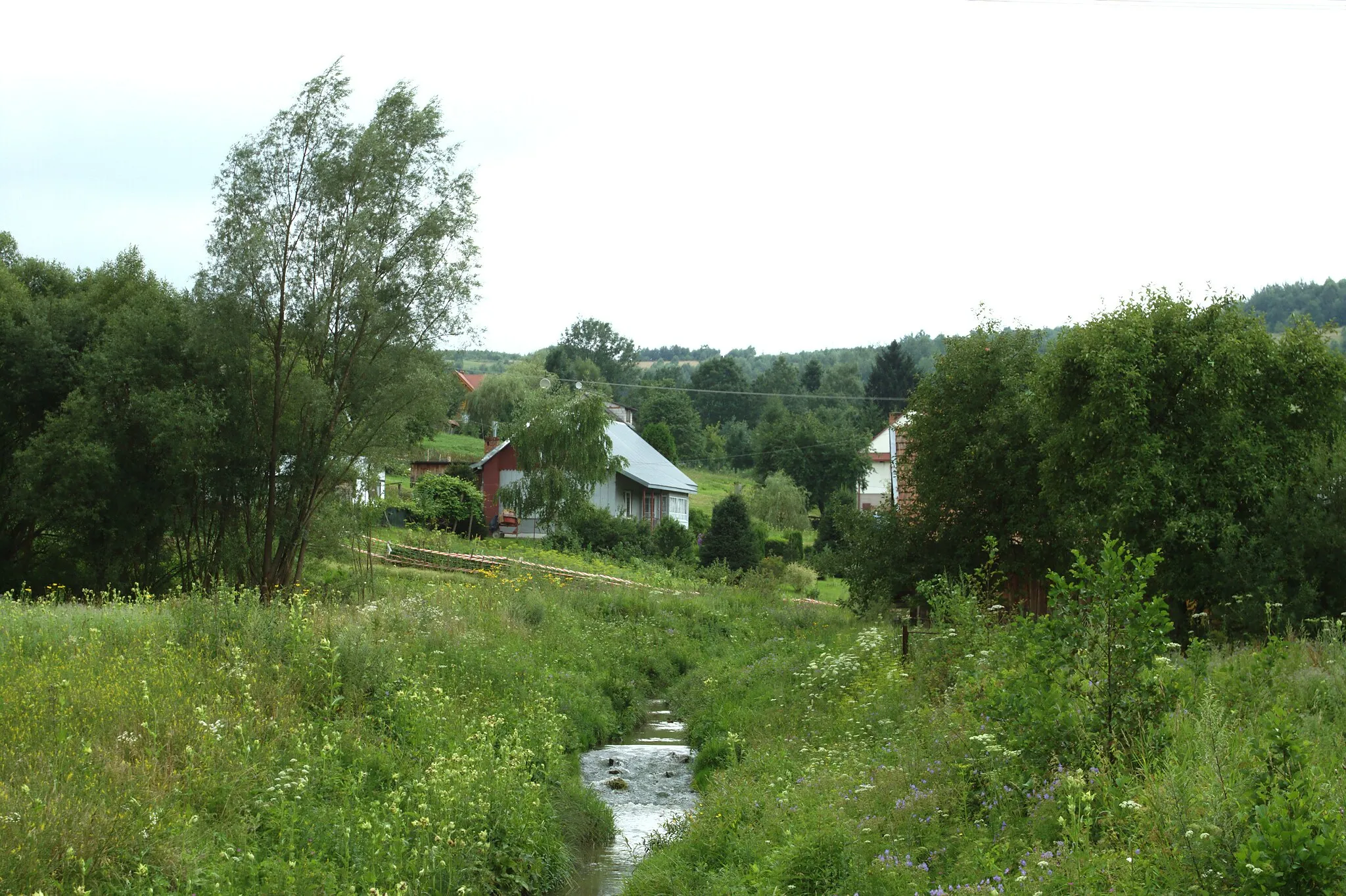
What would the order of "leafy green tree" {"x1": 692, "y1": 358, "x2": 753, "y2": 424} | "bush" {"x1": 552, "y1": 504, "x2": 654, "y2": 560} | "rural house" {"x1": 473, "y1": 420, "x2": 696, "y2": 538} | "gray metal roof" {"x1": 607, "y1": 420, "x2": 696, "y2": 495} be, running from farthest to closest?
1. "leafy green tree" {"x1": 692, "y1": 358, "x2": 753, "y2": 424}
2. "gray metal roof" {"x1": 607, "y1": 420, "x2": 696, "y2": 495}
3. "rural house" {"x1": 473, "y1": 420, "x2": 696, "y2": 538}
4. "bush" {"x1": 552, "y1": 504, "x2": 654, "y2": 560}

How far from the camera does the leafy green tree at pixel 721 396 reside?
361 feet

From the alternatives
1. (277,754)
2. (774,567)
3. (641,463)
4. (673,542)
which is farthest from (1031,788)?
(641,463)

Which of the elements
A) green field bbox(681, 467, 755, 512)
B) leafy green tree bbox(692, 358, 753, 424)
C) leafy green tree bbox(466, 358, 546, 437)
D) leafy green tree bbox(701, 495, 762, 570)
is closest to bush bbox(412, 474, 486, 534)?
leafy green tree bbox(701, 495, 762, 570)

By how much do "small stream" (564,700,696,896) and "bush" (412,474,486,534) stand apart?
83.0ft

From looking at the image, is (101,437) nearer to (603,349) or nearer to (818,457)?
(818,457)

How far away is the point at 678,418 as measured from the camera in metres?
92.2

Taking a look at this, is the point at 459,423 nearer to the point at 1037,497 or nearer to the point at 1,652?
the point at 1037,497

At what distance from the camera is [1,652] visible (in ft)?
31.1

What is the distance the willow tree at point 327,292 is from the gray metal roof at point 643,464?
24990mm

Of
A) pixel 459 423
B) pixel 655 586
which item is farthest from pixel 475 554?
pixel 459 423

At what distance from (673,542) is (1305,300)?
155 ft

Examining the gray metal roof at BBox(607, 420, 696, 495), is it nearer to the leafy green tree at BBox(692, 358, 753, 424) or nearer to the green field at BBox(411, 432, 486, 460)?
the green field at BBox(411, 432, 486, 460)

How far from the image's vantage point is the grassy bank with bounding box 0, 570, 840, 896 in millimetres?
6621

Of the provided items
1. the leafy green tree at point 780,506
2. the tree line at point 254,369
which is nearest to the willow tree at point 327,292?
the tree line at point 254,369
